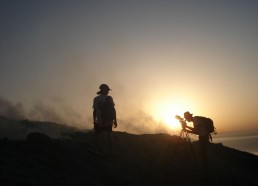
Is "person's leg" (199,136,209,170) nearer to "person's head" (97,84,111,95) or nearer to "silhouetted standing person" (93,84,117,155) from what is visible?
"silhouetted standing person" (93,84,117,155)

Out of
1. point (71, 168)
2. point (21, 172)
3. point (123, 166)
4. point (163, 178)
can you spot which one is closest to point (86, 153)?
point (123, 166)

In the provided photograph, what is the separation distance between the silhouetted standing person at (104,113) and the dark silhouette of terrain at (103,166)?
1.16m

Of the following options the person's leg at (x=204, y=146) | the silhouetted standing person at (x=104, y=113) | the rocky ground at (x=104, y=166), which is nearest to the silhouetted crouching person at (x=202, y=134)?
the person's leg at (x=204, y=146)

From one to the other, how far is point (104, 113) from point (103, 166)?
244 cm

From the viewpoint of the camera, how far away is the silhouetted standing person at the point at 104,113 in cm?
1339

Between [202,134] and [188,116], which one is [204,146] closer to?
[202,134]

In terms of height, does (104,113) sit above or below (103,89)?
below

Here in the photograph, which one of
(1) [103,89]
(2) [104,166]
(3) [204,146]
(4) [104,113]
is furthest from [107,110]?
(3) [204,146]

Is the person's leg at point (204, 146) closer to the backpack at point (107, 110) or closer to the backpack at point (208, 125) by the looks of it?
the backpack at point (208, 125)

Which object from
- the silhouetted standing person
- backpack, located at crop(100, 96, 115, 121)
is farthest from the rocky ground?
backpack, located at crop(100, 96, 115, 121)

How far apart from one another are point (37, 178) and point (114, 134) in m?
11.5

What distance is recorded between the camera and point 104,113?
13.4 meters

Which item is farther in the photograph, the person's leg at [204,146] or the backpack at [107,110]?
the person's leg at [204,146]

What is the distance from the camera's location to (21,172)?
8.94 metres
